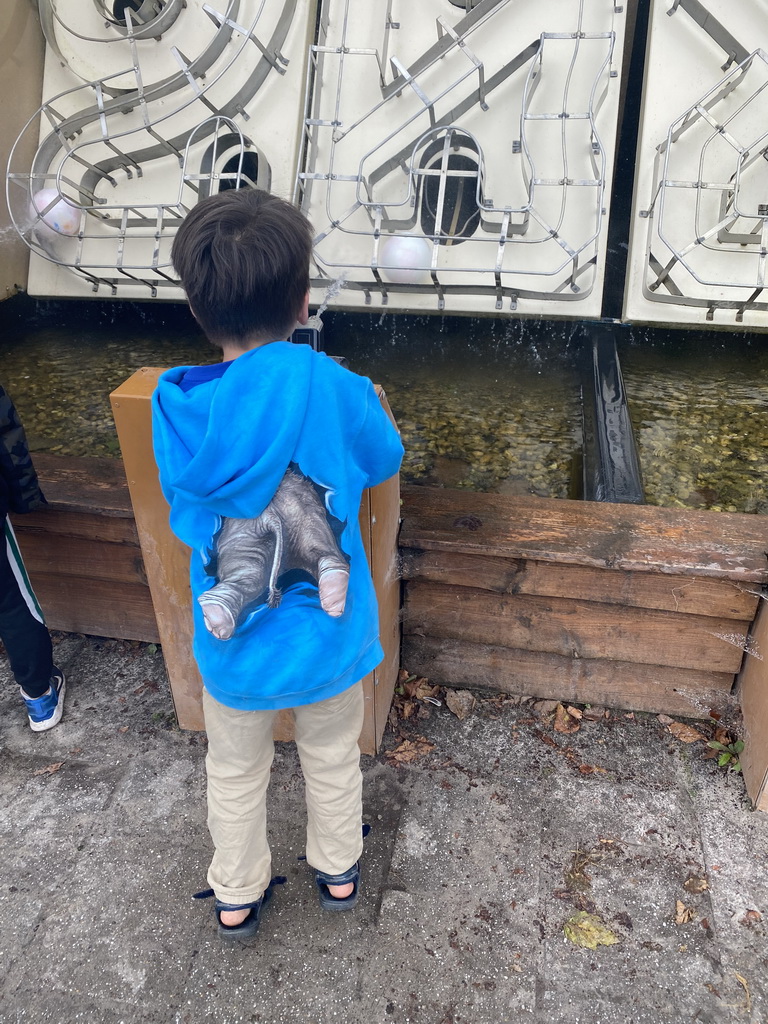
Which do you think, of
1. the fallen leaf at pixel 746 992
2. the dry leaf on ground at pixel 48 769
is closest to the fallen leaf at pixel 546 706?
the fallen leaf at pixel 746 992

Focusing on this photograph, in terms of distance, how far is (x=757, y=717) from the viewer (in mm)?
2021

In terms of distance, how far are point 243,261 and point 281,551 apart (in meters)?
0.51

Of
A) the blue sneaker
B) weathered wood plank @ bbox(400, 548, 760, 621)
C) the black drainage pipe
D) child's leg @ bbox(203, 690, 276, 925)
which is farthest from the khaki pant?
the black drainage pipe

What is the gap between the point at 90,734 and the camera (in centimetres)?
232

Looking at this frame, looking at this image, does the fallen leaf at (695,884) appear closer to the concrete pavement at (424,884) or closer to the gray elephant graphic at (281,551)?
the concrete pavement at (424,884)

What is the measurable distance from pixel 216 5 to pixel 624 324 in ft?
8.67

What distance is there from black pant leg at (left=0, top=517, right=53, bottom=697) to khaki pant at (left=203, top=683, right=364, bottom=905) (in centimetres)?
93

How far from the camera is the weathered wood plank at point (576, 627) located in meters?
2.12

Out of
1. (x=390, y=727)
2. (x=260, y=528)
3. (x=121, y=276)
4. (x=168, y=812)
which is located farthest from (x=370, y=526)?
(x=121, y=276)

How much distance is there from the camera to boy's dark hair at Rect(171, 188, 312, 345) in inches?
48.6

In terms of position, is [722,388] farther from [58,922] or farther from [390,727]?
[58,922]

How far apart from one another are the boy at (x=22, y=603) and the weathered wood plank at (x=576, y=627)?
117 centimetres

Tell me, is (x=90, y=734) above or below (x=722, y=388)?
below

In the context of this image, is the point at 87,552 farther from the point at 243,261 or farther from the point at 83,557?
the point at 243,261
